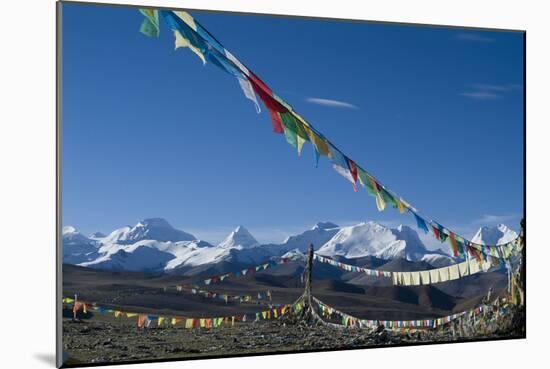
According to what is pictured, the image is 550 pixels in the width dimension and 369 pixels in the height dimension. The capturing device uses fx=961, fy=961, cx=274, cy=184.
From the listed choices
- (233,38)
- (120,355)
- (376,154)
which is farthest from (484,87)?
(120,355)

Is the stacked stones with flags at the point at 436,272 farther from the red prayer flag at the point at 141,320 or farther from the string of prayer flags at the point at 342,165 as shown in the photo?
the red prayer flag at the point at 141,320

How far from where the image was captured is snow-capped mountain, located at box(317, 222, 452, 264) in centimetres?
703

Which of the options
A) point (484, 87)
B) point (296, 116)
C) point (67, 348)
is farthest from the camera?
point (484, 87)

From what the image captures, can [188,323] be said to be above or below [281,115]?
below

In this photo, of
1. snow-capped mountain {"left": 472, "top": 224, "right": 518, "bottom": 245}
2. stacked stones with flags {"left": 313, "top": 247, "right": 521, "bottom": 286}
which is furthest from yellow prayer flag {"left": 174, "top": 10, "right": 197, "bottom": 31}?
snow-capped mountain {"left": 472, "top": 224, "right": 518, "bottom": 245}

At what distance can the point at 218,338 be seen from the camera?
22.1 ft

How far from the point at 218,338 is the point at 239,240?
0.70 metres

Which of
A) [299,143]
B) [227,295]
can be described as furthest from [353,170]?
[227,295]

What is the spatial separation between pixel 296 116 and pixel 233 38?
717mm

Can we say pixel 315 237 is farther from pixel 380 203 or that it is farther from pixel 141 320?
pixel 141 320

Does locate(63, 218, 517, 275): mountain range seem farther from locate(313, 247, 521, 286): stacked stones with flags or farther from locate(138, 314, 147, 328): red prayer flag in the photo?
locate(138, 314, 147, 328): red prayer flag

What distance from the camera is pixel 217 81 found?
6.75m

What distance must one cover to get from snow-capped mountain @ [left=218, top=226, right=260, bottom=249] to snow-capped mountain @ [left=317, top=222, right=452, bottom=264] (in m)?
0.53

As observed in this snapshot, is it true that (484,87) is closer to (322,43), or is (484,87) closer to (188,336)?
(322,43)
